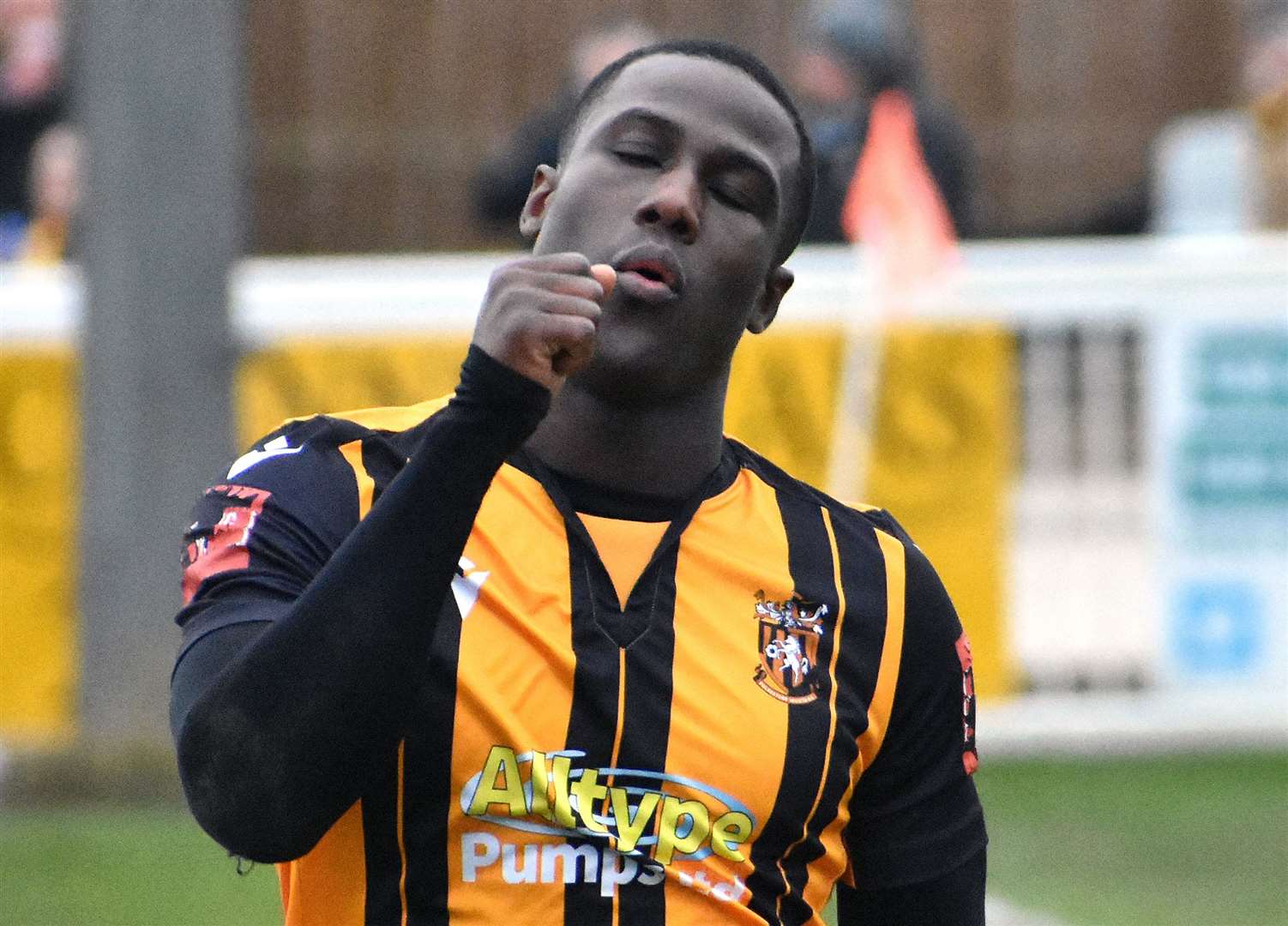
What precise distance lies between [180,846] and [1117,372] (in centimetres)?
380

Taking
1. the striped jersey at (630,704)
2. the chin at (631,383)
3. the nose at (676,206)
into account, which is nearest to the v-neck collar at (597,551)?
the striped jersey at (630,704)

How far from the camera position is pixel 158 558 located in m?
7.64

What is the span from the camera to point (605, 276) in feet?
7.90

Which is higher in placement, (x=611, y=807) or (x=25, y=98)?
(x=25, y=98)

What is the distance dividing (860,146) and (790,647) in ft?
20.0

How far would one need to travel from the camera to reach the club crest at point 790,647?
2764 mm

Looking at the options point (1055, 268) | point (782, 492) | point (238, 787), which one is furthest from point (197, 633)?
point (1055, 268)

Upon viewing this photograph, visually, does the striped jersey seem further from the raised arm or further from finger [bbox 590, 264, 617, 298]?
finger [bbox 590, 264, 617, 298]

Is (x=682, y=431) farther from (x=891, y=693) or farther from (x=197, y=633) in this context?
(x=197, y=633)

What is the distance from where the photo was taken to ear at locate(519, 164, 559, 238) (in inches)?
114

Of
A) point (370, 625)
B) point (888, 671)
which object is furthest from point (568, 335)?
point (888, 671)

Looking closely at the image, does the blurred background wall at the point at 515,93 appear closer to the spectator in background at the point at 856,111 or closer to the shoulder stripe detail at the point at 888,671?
the spectator in background at the point at 856,111

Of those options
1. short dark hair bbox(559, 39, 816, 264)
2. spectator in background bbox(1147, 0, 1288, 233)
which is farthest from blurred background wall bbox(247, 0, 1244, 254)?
short dark hair bbox(559, 39, 816, 264)

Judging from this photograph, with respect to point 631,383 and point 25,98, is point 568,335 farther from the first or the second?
point 25,98
